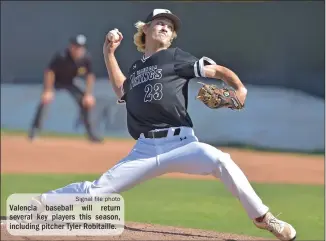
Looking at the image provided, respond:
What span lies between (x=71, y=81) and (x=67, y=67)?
0.96 ft

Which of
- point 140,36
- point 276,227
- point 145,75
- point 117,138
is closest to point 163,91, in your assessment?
point 145,75

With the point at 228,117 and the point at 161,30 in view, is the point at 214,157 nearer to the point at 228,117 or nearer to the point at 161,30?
the point at 161,30

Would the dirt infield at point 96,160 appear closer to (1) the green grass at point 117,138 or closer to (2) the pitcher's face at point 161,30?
(1) the green grass at point 117,138

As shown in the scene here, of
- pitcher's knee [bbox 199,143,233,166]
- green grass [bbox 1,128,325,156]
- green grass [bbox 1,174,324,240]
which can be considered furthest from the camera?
green grass [bbox 1,128,325,156]

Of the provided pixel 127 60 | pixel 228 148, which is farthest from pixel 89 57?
pixel 228 148

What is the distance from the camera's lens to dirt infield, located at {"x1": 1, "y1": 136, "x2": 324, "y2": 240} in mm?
10992

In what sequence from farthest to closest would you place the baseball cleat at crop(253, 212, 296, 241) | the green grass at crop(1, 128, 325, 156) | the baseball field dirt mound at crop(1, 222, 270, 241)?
the green grass at crop(1, 128, 325, 156) < the baseball field dirt mound at crop(1, 222, 270, 241) < the baseball cleat at crop(253, 212, 296, 241)

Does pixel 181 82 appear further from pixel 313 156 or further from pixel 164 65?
pixel 313 156

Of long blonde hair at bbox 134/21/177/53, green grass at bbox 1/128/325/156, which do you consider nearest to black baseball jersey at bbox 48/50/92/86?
green grass at bbox 1/128/325/156

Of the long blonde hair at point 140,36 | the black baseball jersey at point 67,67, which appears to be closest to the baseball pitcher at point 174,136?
the long blonde hair at point 140,36

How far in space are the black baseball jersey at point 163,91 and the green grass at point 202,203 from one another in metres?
2.08

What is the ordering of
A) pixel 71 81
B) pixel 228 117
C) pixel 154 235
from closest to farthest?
pixel 154 235 < pixel 71 81 < pixel 228 117

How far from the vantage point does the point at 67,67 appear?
13.3 meters

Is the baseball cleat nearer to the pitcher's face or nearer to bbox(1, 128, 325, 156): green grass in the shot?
the pitcher's face
